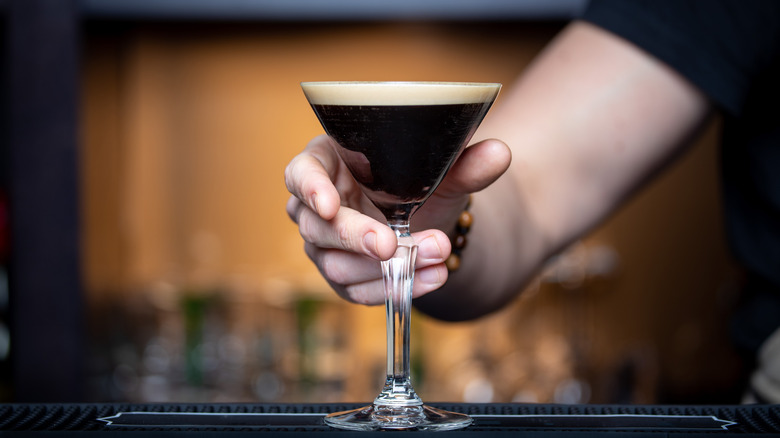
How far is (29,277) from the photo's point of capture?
57.3 inches

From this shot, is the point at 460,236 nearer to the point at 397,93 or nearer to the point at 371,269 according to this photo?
the point at 371,269

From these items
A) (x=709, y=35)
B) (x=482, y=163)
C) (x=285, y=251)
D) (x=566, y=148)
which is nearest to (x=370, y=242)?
(x=482, y=163)

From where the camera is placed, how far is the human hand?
2.40 ft

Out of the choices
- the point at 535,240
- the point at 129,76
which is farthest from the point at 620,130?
the point at 129,76

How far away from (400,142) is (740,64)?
0.63 metres

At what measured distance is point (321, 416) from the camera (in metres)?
0.78

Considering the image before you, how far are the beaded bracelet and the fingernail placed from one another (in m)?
0.22

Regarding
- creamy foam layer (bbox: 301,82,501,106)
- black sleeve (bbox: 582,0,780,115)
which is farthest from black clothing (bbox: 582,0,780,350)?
creamy foam layer (bbox: 301,82,501,106)

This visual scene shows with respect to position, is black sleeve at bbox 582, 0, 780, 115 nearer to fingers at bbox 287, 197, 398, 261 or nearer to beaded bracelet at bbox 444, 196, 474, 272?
beaded bracelet at bbox 444, 196, 474, 272

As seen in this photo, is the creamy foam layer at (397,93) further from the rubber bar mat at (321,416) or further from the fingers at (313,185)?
the rubber bar mat at (321,416)

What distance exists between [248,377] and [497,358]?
20.6 inches

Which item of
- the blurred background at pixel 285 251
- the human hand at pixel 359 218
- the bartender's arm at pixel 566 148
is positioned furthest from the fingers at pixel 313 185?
the blurred background at pixel 285 251

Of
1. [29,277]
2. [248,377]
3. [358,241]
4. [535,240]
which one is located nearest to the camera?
[358,241]

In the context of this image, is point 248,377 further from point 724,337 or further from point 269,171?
point 724,337
